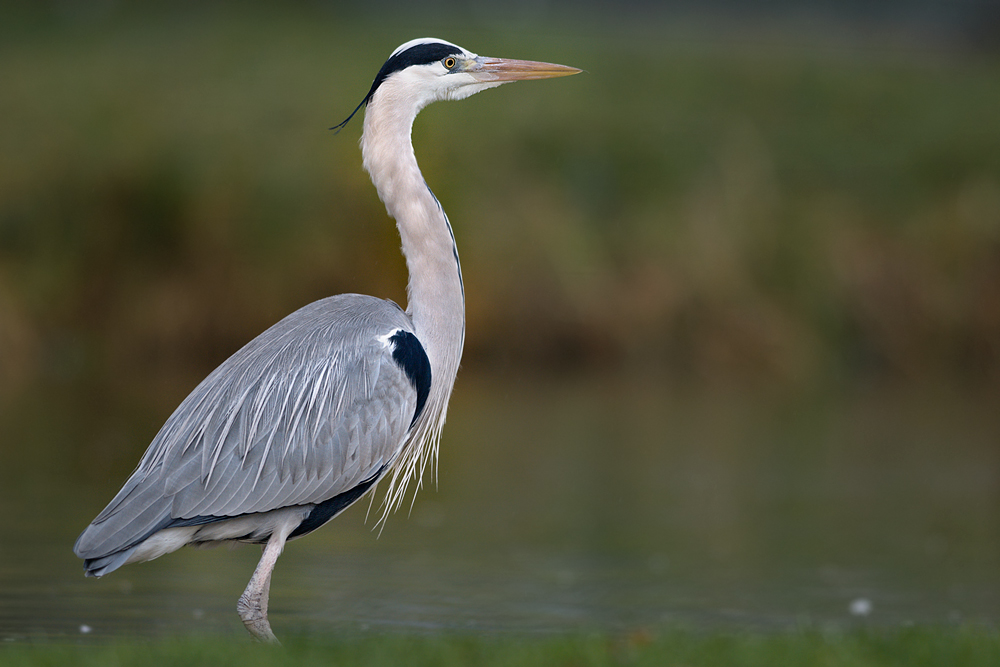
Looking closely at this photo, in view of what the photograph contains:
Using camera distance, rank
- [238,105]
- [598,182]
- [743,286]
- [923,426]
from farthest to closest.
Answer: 1. [238,105]
2. [598,182]
3. [743,286]
4. [923,426]

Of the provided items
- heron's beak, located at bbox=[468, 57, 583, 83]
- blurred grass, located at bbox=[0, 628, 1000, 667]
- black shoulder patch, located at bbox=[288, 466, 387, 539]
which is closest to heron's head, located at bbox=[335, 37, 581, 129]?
heron's beak, located at bbox=[468, 57, 583, 83]

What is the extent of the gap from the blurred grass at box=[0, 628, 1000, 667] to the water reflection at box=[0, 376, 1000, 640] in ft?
3.36

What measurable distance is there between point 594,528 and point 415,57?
4.55 meters

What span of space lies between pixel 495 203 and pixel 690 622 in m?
12.2

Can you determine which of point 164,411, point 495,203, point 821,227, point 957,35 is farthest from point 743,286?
point 957,35

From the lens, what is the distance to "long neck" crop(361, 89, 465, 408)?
641cm

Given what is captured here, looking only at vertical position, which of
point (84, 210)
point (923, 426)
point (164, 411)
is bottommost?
point (923, 426)

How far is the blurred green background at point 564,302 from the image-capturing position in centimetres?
828

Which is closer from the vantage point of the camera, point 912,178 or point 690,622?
point 690,622

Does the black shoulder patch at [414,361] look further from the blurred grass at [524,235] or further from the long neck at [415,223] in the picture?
the blurred grass at [524,235]

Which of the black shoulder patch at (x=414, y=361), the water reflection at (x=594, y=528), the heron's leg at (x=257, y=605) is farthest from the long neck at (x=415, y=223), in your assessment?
the water reflection at (x=594, y=528)

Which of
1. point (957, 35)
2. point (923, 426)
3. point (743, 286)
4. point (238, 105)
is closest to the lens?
point (923, 426)

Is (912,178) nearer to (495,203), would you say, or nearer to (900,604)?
(495,203)

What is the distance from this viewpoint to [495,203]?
1869 cm
